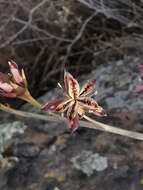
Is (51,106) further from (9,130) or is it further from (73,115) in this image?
(9,130)

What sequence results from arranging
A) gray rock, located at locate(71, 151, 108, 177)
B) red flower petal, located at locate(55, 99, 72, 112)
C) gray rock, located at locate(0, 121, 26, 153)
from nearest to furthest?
1. red flower petal, located at locate(55, 99, 72, 112)
2. gray rock, located at locate(71, 151, 108, 177)
3. gray rock, located at locate(0, 121, 26, 153)

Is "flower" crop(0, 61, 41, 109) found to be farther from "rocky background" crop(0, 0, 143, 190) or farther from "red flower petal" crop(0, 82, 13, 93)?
"rocky background" crop(0, 0, 143, 190)

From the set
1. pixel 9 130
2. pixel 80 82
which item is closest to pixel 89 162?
pixel 9 130

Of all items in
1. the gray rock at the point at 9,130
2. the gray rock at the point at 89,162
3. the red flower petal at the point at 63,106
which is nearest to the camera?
the red flower petal at the point at 63,106

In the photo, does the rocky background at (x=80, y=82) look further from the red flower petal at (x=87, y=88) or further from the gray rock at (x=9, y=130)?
the red flower petal at (x=87, y=88)

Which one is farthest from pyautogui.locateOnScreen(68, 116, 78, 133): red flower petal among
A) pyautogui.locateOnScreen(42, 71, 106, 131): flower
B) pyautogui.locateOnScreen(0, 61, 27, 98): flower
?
pyautogui.locateOnScreen(0, 61, 27, 98): flower

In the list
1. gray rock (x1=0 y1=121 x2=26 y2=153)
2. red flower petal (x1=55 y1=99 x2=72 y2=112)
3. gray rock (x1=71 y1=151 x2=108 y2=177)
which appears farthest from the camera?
gray rock (x1=0 y1=121 x2=26 y2=153)

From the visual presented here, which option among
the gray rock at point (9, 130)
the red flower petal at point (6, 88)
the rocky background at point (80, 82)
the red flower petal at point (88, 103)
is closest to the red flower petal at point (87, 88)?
the red flower petal at point (88, 103)
